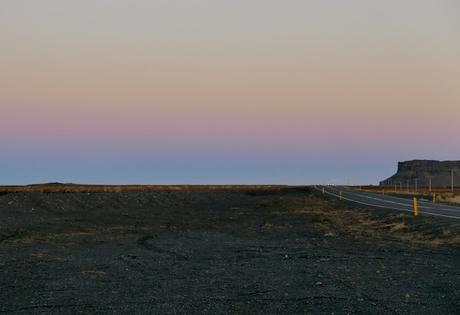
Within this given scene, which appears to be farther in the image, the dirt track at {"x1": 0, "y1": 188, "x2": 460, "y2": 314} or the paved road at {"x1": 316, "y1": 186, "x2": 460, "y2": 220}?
the paved road at {"x1": 316, "y1": 186, "x2": 460, "y2": 220}

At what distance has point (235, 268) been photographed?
15.2 m

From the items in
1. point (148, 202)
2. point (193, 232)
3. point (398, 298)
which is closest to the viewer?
point (398, 298)

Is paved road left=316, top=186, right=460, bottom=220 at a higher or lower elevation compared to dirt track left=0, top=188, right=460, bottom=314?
higher

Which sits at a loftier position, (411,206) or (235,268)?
(411,206)

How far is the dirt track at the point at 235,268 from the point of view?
35.6 feet

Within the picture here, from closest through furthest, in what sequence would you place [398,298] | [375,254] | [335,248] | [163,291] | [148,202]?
[398,298], [163,291], [375,254], [335,248], [148,202]

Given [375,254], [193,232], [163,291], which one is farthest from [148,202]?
[163,291]

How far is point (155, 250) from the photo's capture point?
65.2ft

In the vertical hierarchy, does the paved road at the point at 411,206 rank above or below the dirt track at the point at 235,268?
above

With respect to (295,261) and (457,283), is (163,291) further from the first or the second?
(457,283)

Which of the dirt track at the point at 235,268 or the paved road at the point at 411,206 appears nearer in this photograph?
the dirt track at the point at 235,268

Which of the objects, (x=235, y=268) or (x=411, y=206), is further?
(x=411, y=206)

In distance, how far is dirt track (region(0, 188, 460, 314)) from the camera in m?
10.9

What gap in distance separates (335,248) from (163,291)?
356 inches
